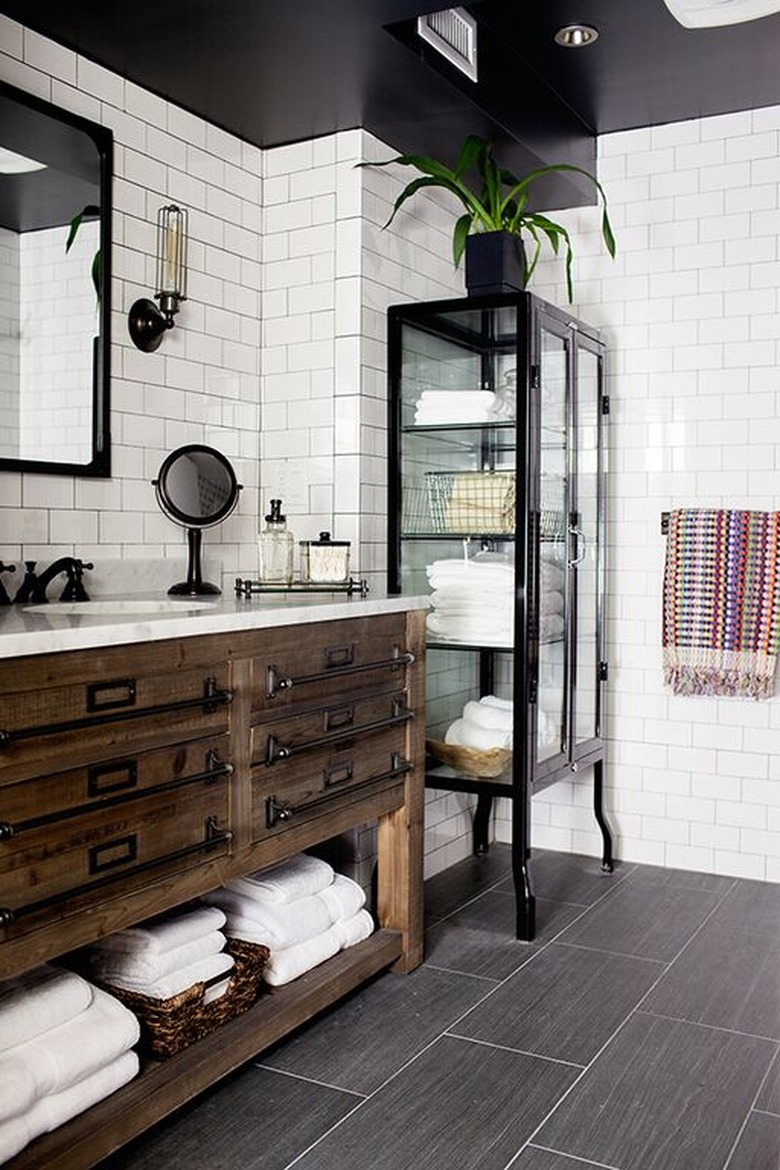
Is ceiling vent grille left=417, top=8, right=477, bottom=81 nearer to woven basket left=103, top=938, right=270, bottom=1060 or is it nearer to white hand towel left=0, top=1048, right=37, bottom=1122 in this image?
woven basket left=103, top=938, right=270, bottom=1060

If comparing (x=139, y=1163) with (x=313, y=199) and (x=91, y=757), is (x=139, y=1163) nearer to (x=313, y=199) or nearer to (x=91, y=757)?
(x=91, y=757)

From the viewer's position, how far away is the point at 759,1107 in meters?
2.22

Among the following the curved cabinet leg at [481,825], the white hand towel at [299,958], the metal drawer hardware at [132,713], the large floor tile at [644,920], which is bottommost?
the large floor tile at [644,920]

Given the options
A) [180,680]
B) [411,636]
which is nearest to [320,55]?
[411,636]

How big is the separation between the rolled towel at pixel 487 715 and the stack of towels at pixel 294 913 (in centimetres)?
79

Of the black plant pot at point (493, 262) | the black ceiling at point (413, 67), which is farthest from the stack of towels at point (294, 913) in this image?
the black ceiling at point (413, 67)

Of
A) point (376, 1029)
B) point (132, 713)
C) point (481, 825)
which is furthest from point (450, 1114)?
point (481, 825)

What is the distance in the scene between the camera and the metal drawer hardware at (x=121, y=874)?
1690mm

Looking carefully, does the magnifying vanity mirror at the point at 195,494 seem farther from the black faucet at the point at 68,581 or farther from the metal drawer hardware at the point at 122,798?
the metal drawer hardware at the point at 122,798

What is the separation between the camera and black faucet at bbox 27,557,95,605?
2.54 meters

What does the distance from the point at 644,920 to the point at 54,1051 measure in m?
2.02

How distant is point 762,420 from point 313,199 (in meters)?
1.65

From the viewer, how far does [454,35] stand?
2930mm

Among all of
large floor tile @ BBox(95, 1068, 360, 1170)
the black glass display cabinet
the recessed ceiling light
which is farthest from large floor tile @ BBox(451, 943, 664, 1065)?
the recessed ceiling light
